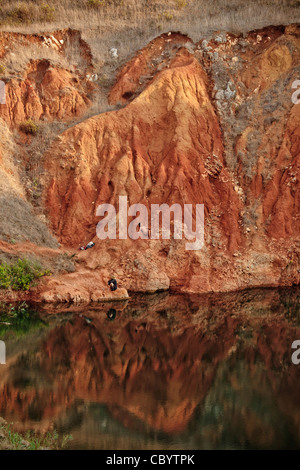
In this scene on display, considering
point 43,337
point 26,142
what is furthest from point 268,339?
point 26,142

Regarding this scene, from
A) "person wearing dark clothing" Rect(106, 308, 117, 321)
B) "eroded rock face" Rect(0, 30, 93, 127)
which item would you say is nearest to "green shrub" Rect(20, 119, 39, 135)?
"eroded rock face" Rect(0, 30, 93, 127)

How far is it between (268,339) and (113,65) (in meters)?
27.2

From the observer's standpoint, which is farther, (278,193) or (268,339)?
(278,193)

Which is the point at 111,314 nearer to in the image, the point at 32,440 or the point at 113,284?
the point at 113,284

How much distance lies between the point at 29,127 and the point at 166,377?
23.0 m

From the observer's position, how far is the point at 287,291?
968 inches

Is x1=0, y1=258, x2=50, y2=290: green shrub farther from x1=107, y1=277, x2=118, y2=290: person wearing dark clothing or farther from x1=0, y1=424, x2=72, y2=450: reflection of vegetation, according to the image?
x1=0, y1=424, x2=72, y2=450: reflection of vegetation

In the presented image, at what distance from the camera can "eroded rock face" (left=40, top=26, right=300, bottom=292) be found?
25.2m

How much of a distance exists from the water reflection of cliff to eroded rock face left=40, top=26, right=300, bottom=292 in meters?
5.02

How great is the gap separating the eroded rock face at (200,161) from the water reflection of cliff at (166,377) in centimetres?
502

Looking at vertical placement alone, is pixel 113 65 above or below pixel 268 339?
above

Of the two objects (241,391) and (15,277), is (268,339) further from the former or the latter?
(15,277)

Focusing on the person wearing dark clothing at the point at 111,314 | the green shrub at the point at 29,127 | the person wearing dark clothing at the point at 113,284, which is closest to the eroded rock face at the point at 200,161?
the person wearing dark clothing at the point at 113,284

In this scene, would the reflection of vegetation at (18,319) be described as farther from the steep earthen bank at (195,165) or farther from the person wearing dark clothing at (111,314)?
the person wearing dark clothing at (111,314)
